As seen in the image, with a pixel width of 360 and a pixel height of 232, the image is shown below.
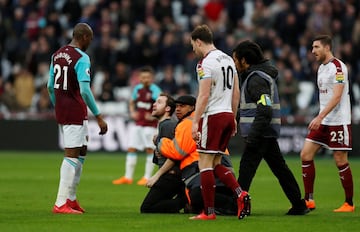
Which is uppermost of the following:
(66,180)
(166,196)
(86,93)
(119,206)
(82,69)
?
(82,69)

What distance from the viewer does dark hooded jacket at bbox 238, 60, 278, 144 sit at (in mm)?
12812

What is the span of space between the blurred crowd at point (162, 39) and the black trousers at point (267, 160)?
15.4 metres

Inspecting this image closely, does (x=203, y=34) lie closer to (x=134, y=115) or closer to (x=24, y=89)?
(x=134, y=115)

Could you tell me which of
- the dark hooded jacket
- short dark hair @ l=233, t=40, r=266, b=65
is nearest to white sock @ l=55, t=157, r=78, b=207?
the dark hooded jacket

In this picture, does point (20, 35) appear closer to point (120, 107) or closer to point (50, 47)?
point (50, 47)

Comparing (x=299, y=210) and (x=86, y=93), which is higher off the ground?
(x=86, y=93)

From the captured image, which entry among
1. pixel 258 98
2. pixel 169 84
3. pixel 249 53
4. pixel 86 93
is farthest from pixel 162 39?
pixel 258 98

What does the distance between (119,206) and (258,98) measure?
320 centimetres

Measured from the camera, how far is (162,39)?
32.0 metres

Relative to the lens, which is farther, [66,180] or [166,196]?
[166,196]

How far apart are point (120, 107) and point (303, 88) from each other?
5.82m

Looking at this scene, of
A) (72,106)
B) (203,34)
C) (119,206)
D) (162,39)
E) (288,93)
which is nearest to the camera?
(203,34)

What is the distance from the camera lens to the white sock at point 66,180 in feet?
43.4

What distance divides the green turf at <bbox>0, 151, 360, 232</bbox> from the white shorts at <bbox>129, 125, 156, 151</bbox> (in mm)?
944
